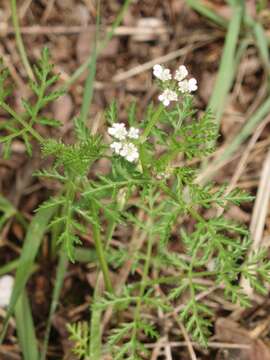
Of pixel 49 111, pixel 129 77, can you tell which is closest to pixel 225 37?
pixel 129 77

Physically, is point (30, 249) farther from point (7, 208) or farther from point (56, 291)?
point (7, 208)

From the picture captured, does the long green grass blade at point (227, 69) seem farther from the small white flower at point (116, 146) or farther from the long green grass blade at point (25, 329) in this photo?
the long green grass blade at point (25, 329)

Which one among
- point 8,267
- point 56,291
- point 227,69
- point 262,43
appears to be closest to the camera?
point 56,291

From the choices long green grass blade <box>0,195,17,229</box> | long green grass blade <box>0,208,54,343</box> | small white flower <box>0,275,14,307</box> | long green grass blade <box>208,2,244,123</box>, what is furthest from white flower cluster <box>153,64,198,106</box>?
small white flower <box>0,275,14,307</box>

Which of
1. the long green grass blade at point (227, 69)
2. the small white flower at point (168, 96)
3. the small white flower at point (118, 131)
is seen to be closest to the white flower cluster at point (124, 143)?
the small white flower at point (118, 131)

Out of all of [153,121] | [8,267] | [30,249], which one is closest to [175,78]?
[153,121]

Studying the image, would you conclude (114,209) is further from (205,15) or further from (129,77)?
(205,15)

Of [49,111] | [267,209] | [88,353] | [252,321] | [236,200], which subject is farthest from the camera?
[49,111]
